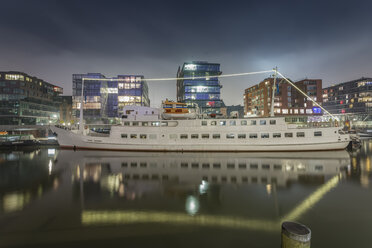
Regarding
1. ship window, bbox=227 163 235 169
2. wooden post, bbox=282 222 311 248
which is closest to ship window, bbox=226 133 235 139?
ship window, bbox=227 163 235 169

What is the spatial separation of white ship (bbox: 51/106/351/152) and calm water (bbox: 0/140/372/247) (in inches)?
384

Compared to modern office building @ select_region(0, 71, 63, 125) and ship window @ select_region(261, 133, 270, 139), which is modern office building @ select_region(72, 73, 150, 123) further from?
ship window @ select_region(261, 133, 270, 139)

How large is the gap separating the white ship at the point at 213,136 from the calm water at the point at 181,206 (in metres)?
9.75

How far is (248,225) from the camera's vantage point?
25.7 feet

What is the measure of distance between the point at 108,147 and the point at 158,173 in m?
16.7

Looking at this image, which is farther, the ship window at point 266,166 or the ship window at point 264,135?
the ship window at point 264,135

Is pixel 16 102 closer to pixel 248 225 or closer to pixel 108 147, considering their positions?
pixel 108 147

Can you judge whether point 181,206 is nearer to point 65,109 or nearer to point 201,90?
point 201,90

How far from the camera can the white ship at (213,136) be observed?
88.2 feet

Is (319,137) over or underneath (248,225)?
over

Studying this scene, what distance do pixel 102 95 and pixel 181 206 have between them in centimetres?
9765

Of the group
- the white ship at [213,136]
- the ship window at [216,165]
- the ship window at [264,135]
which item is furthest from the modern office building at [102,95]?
the ship window at [216,165]

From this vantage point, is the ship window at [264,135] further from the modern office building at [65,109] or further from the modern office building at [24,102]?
the modern office building at [65,109]

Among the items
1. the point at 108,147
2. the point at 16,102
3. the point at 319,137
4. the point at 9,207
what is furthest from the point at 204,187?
the point at 16,102
